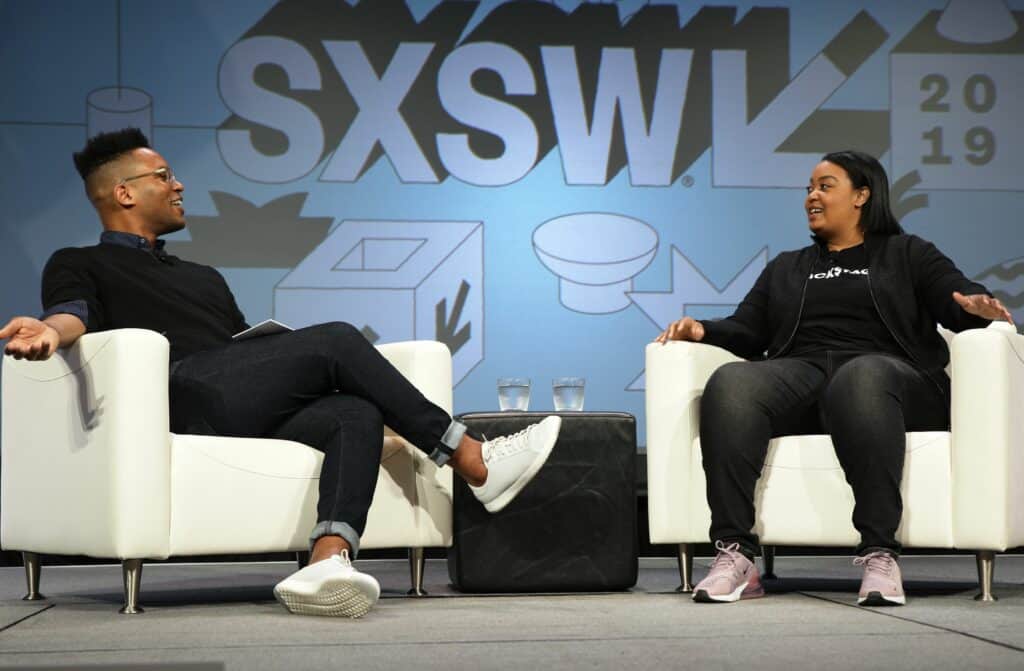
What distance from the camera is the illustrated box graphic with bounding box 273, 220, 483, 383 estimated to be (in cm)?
493

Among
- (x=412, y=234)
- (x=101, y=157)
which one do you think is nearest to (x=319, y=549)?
(x=101, y=157)

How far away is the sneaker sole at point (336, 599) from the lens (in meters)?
2.33

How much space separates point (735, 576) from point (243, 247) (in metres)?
2.80

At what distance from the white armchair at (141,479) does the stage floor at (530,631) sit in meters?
0.14

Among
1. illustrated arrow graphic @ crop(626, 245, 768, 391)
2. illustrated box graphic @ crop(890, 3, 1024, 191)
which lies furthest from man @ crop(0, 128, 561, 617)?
illustrated box graphic @ crop(890, 3, 1024, 191)

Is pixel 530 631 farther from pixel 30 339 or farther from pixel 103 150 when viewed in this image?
pixel 103 150

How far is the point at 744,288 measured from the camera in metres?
5.04

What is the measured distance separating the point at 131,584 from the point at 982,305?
1.86 meters

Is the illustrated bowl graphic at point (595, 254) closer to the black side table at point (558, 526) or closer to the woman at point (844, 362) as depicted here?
the woman at point (844, 362)

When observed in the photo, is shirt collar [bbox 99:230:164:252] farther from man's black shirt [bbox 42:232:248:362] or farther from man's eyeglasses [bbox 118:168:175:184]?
man's eyeglasses [bbox 118:168:175:184]

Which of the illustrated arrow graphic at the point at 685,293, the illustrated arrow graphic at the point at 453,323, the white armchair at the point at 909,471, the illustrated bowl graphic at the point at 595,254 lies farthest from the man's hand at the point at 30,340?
the illustrated arrow graphic at the point at 685,293

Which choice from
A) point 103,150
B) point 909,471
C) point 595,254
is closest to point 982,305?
point 909,471

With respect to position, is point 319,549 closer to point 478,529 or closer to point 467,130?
point 478,529

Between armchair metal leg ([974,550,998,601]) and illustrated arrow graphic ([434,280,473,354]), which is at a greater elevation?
illustrated arrow graphic ([434,280,473,354])
